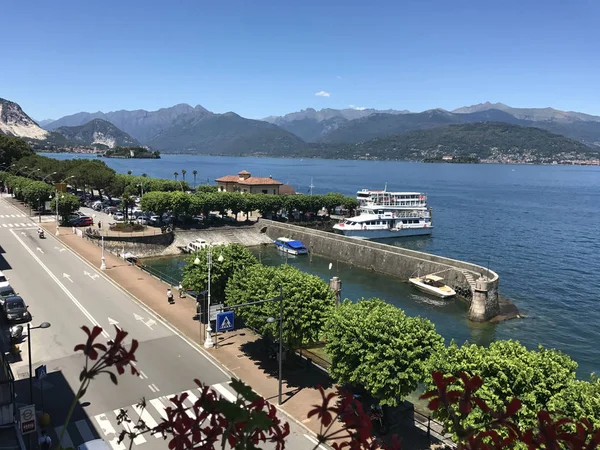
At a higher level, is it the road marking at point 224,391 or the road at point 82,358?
the road at point 82,358

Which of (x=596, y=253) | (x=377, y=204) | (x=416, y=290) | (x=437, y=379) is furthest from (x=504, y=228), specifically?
(x=437, y=379)

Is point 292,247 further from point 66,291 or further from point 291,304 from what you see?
point 291,304

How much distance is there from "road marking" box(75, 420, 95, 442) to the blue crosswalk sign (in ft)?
27.5

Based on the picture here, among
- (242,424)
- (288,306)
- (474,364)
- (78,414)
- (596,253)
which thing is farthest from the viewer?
(596,253)

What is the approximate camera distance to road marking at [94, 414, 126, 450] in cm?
1817

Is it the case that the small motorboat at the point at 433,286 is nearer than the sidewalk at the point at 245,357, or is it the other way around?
the sidewalk at the point at 245,357

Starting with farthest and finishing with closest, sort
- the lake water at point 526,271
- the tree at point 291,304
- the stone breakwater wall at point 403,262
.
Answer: the stone breakwater wall at point 403,262 < the lake water at point 526,271 < the tree at point 291,304

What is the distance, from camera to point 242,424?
4129mm

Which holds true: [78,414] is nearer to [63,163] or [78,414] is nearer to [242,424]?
[242,424]

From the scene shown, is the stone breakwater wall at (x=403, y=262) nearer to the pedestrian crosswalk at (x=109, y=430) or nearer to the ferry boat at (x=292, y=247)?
the ferry boat at (x=292, y=247)

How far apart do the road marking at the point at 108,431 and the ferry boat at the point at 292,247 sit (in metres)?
47.0

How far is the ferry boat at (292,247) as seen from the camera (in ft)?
217

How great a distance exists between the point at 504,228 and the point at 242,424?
9092 cm

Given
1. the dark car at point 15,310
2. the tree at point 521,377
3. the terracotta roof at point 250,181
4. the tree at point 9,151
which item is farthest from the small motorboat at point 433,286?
the tree at point 9,151
